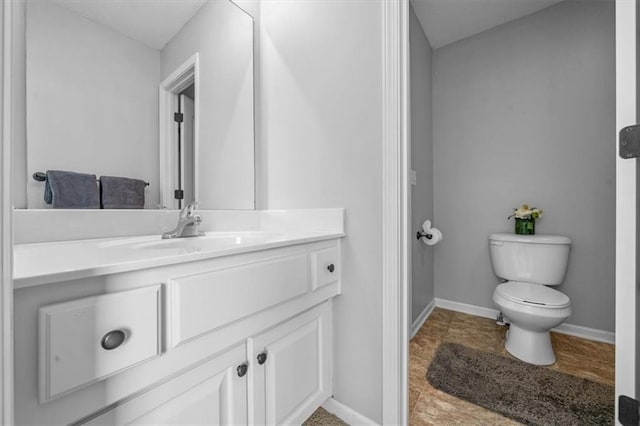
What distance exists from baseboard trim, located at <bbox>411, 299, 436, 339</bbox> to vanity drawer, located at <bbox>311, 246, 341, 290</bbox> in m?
1.12

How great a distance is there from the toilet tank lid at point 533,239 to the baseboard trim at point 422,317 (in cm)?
76

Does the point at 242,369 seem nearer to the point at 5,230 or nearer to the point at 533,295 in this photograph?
the point at 5,230

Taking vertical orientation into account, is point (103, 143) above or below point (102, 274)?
above

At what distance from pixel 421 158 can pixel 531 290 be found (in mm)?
1105

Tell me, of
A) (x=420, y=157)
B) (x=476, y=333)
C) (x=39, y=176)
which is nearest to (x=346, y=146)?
(x=39, y=176)

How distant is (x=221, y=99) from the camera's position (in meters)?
1.34

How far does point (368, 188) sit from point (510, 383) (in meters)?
1.27

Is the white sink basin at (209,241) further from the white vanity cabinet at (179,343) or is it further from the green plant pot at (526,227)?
the green plant pot at (526,227)

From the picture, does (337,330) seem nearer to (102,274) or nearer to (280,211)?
(280,211)

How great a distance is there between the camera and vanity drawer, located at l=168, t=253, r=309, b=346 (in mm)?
589

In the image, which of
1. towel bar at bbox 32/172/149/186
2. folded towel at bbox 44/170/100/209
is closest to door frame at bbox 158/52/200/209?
folded towel at bbox 44/170/100/209

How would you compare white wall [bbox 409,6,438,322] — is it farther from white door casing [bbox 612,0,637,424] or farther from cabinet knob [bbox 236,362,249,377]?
cabinet knob [bbox 236,362,249,377]

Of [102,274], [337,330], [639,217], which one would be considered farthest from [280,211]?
[639,217]

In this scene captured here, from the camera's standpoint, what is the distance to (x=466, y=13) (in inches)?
77.9
